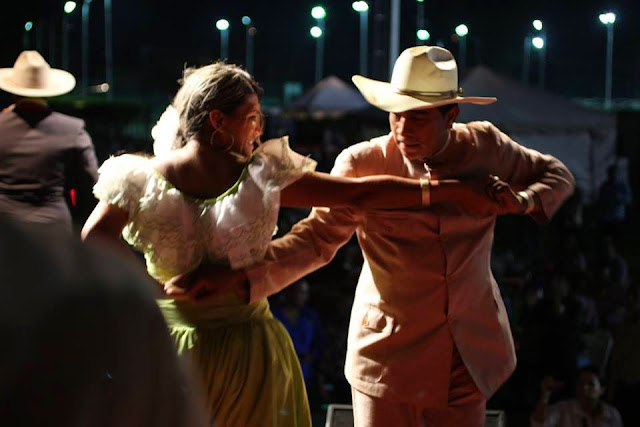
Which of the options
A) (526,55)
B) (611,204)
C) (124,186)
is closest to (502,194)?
(124,186)

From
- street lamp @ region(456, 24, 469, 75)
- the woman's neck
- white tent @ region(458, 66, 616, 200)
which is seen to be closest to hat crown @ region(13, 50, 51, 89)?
the woman's neck

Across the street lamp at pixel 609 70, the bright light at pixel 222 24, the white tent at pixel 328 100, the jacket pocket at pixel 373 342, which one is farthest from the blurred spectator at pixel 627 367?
the bright light at pixel 222 24

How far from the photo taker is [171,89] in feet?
65.6

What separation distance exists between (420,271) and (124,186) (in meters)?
0.90

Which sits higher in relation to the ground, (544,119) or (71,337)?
(71,337)

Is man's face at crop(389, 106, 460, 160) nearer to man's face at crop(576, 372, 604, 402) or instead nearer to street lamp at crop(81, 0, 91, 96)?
man's face at crop(576, 372, 604, 402)

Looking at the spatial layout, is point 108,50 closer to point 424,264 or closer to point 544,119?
point 544,119

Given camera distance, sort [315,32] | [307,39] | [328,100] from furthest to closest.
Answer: [307,39] < [315,32] < [328,100]

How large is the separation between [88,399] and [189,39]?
19701 mm

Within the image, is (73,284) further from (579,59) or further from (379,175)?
(579,59)

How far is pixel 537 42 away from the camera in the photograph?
60.2 ft

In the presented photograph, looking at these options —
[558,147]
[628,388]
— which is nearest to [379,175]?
[628,388]

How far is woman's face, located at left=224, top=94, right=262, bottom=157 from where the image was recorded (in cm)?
278

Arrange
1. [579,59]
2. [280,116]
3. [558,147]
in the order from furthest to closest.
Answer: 1. [579,59]
2. [280,116]
3. [558,147]
